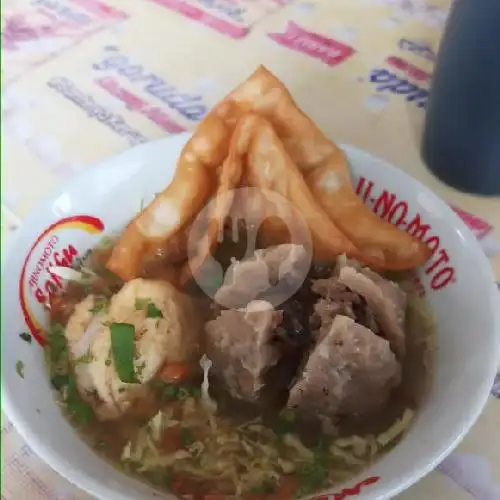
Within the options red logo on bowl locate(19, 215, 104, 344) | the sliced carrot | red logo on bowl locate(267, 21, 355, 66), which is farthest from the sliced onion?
red logo on bowl locate(267, 21, 355, 66)

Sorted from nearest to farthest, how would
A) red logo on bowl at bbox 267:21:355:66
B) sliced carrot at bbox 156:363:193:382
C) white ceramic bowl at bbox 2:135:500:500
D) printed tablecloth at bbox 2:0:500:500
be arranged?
1. white ceramic bowl at bbox 2:135:500:500
2. sliced carrot at bbox 156:363:193:382
3. printed tablecloth at bbox 2:0:500:500
4. red logo on bowl at bbox 267:21:355:66

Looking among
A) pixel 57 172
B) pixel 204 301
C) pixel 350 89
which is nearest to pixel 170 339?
pixel 204 301

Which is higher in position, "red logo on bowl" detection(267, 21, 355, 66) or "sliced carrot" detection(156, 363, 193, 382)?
"red logo on bowl" detection(267, 21, 355, 66)

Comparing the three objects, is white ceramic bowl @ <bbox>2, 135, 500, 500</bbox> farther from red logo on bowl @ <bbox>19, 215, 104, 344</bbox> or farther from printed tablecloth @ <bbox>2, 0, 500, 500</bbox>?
printed tablecloth @ <bbox>2, 0, 500, 500</bbox>

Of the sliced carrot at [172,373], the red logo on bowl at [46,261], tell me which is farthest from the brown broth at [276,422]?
the red logo on bowl at [46,261]

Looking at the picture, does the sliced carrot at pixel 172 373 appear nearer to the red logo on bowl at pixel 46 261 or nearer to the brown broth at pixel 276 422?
the brown broth at pixel 276 422

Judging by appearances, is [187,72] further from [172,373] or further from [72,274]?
[172,373]

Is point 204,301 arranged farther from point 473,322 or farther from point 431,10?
point 431,10

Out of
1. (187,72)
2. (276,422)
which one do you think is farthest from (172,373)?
(187,72)

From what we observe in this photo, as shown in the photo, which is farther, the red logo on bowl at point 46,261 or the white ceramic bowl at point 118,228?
the red logo on bowl at point 46,261
